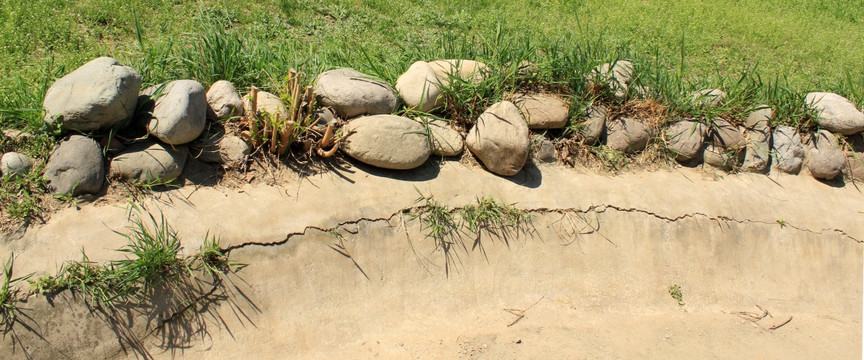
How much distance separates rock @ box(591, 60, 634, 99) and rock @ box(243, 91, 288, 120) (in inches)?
90.4

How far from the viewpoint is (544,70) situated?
4.98m

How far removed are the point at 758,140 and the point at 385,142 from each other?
3.14 meters

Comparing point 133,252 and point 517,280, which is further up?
point 133,252

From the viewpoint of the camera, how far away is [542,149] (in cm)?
483

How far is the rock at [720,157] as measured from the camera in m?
5.32

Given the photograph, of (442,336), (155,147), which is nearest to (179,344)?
(155,147)

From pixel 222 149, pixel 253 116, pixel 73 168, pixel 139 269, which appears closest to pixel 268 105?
pixel 253 116

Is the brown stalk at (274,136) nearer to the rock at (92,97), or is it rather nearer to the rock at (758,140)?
the rock at (92,97)

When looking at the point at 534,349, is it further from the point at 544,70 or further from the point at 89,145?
the point at 89,145

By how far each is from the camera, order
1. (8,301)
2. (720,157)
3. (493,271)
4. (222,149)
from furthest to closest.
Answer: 1. (720,157)
2. (493,271)
3. (222,149)
4. (8,301)

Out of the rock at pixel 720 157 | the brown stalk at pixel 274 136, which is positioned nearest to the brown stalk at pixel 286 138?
the brown stalk at pixel 274 136

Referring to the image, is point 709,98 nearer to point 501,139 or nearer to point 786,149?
point 786,149

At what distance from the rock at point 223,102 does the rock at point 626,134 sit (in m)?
2.64

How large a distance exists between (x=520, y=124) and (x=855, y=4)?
647cm
